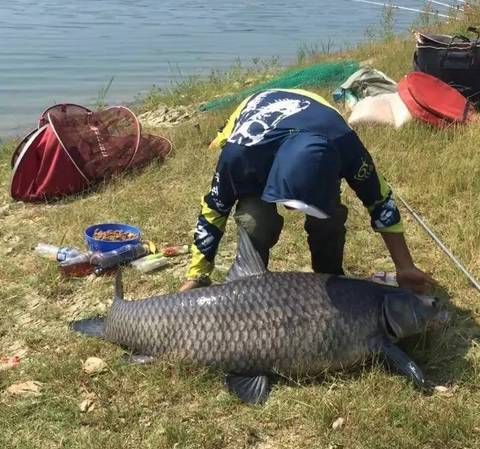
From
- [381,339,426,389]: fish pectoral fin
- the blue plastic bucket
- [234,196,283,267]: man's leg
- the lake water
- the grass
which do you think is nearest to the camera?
the grass

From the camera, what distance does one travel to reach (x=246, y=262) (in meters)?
3.05

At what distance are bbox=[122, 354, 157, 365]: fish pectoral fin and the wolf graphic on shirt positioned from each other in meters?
0.97

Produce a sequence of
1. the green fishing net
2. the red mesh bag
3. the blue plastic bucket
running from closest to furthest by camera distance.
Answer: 1. the blue plastic bucket
2. the red mesh bag
3. the green fishing net

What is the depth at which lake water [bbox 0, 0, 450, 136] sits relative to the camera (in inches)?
454

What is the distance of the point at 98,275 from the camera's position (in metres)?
4.02

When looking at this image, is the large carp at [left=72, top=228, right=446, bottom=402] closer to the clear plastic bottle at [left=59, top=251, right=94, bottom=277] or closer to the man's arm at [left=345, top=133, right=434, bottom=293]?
the man's arm at [left=345, top=133, right=434, bottom=293]

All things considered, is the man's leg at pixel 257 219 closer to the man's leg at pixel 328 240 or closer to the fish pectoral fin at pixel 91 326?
the man's leg at pixel 328 240

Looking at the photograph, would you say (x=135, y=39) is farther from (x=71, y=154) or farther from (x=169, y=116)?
(x=71, y=154)

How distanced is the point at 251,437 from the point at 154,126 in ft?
20.1

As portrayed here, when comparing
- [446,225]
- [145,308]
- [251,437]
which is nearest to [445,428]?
[251,437]

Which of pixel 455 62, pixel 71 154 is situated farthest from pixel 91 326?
pixel 455 62

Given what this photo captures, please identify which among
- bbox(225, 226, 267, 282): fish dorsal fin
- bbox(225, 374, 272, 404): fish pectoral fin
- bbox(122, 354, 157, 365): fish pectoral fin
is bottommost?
bbox(122, 354, 157, 365): fish pectoral fin

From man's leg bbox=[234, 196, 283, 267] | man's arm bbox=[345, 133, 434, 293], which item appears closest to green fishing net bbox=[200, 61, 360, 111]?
man's leg bbox=[234, 196, 283, 267]

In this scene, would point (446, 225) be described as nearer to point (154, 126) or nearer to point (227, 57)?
point (154, 126)
